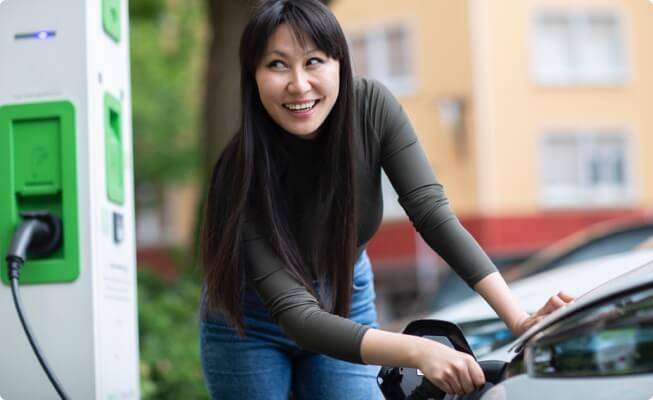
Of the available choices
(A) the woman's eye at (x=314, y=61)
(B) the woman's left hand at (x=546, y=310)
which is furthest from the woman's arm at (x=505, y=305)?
(A) the woman's eye at (x=314, y=61)

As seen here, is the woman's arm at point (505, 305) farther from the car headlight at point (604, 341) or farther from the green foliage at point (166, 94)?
the green foliage at point (166, 94)

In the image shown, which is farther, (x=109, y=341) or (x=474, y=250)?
(x=109, y=341)

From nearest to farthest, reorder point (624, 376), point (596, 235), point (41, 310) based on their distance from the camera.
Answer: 1. point (624, 376)
2. point (41, 310)
3. point (596, 235)

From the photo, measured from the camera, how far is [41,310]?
2.97 meters

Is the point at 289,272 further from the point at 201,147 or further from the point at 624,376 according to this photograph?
the point at 201,147

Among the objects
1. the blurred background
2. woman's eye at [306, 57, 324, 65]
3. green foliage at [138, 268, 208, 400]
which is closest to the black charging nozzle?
woman's eye at [306, 57, 324, 65]

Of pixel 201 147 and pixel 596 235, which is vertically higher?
pixel 201 147

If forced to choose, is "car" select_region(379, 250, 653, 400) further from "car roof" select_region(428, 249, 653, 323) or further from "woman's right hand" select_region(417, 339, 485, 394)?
"car roof" select_region(428, 249, 653, 323)

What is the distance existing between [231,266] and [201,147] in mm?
5869

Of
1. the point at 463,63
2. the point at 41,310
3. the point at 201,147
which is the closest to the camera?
the point at 41,310

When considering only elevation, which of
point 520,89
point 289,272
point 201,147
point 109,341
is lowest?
point 109,341

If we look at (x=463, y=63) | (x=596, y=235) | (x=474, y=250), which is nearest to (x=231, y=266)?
(x=474, y=250)

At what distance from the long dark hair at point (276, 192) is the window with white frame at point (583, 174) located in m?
20.9

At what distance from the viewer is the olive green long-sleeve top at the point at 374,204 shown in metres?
2.35
